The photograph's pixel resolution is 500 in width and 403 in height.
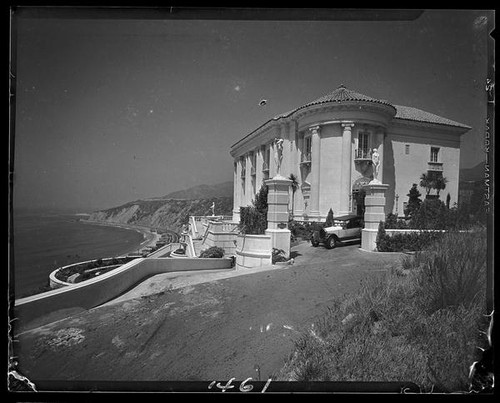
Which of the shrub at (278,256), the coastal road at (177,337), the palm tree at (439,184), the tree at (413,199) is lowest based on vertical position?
the coastal road at (177,337)

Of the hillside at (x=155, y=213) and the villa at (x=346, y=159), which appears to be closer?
the hillside at (x=155, y=213)

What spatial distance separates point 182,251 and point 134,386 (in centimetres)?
390

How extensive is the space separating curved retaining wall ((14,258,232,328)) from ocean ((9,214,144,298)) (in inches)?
7.5

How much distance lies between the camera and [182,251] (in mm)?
6242

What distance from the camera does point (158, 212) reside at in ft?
14.7

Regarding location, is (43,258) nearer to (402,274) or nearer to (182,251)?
(182,251)

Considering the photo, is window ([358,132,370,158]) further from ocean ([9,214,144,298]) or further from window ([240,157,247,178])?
ocean ([9,214,144,298])

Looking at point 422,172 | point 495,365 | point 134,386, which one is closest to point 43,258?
point 134,386

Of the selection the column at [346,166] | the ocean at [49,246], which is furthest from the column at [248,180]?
the ocean at [49,246]

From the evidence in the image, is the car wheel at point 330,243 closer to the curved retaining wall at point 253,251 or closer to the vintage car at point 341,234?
the vintage car at point 341,234

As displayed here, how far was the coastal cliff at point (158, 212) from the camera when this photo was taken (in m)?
3.98

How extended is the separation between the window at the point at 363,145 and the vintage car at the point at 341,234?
3.41 meters

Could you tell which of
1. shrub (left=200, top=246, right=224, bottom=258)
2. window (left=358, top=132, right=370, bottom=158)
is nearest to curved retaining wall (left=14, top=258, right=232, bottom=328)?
shrub (left=200, top=246, right=224, bottom=258)

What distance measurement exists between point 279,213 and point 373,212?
9.45ft
